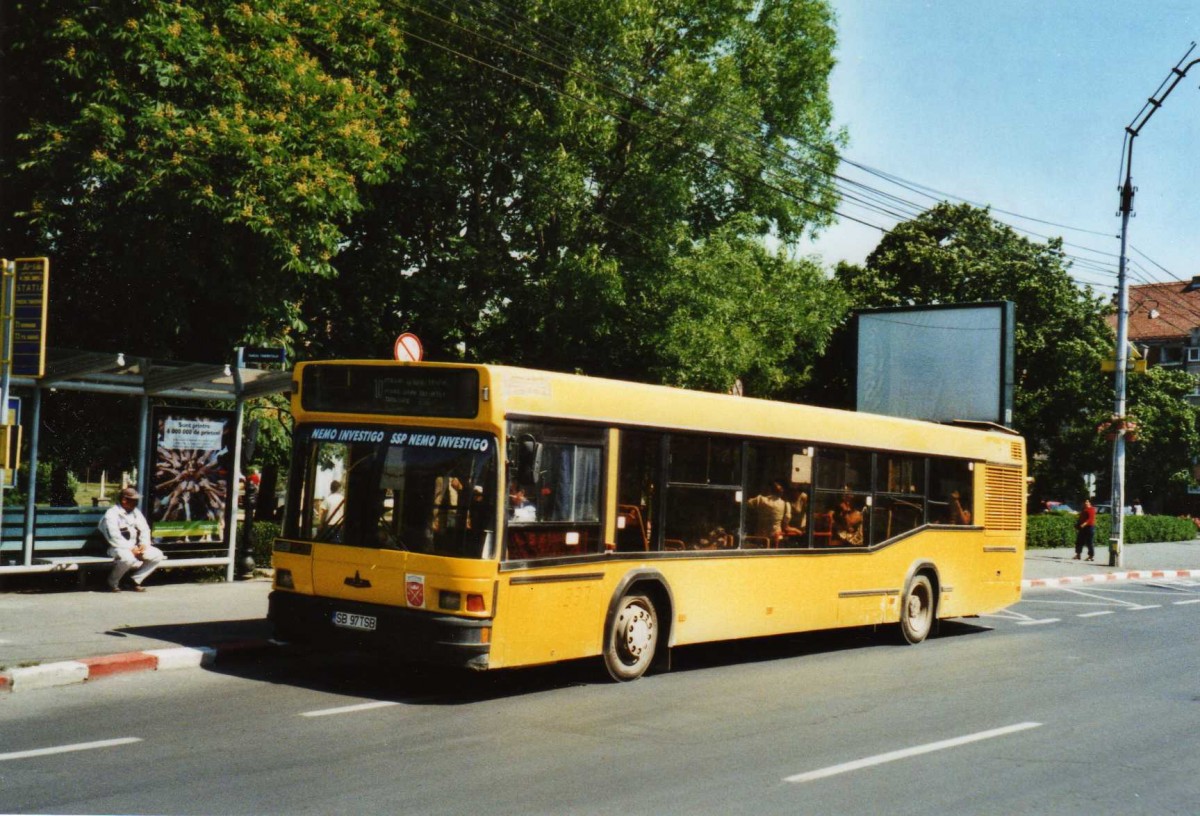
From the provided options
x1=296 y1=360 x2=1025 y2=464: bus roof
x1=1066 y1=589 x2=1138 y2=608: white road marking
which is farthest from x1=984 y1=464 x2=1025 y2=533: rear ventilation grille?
x1=1066 y1=589 x2=1138 y2=608: white road marking

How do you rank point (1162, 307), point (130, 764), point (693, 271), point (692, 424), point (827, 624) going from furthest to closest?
1. point (1162, 307)
2. point (693, 271)
3. point (827, 624)
4. point (692, 424)
5. point (130, 764)

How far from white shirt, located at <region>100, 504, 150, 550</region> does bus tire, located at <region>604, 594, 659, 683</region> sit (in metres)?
6.89

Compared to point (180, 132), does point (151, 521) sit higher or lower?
lower

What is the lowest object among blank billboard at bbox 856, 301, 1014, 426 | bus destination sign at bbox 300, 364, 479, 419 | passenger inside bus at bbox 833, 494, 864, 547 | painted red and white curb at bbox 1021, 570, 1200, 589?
painted red and white curb at bbox 1021, 570, 1200, 589

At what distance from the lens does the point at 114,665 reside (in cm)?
984

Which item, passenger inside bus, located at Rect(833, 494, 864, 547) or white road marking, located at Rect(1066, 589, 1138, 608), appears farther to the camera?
white road marking, located at Rect(1066, 589, 1138, 608)

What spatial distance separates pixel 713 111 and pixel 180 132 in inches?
493

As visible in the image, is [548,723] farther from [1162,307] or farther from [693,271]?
[1162,307]

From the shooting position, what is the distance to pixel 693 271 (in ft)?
81.4

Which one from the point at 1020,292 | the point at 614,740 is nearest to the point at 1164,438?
the point at 1020,292

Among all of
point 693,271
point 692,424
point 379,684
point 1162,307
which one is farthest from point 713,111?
point 1162,307

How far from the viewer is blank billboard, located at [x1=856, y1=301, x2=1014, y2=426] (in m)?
27.4

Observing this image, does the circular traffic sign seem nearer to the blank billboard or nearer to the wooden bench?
the wooden bench

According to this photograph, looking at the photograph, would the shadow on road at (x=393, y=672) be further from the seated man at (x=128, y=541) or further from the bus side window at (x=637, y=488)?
the seated man at (x=128, y=541)
